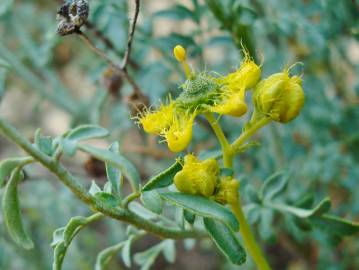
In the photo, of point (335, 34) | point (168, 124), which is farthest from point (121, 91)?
point (168, 124)

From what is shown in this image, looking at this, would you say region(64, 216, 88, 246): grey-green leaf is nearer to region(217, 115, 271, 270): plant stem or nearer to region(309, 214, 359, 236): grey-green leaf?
Result: region(217, 115, 271, 270): plant stem

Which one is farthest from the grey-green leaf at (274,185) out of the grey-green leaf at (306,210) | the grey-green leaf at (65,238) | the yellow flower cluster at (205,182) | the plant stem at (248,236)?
the grey-green leaf at (65,238)

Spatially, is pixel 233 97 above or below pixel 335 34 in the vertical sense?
above

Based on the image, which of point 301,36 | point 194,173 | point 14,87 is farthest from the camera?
point 14,87

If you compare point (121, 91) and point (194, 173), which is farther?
point (121, 91)

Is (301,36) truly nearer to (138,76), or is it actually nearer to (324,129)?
(324,129)

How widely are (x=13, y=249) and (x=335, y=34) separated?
1253mm

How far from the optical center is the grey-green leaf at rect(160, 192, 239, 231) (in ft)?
3.29

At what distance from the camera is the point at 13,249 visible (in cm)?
216

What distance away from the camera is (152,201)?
3.56ft

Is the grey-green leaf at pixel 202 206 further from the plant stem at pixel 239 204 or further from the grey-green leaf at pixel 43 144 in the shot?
the grey-green leaf at pixel 43 144

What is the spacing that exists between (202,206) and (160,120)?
0.63ft

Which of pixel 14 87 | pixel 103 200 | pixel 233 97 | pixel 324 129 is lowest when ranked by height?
pixel 14 87

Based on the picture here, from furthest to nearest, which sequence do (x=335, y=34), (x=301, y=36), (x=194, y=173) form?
(x=301, y=36), (x=335, y=34), (x=194, y=173)
